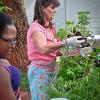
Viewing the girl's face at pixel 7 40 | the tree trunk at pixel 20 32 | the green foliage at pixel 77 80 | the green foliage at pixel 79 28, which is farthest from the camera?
the tree trunk at pixel 20 32

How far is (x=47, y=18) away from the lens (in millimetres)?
3932

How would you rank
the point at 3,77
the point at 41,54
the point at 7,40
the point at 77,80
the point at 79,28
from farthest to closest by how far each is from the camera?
the point at 79,28
the point at 41,54
the point at 77,80
the point at 7,40
the point at 3,77

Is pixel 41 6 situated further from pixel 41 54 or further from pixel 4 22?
pixel 4 22

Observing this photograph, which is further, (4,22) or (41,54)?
(41,54)

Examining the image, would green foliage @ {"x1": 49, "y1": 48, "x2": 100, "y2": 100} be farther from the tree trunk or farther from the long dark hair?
the tree trunk

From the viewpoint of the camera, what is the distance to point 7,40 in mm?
2322

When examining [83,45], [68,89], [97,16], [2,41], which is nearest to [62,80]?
[68,89]

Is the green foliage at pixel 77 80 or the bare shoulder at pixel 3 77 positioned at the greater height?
the bare shoulder at pixel 3 77

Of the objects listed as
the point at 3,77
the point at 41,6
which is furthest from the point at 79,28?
the point at 3,77

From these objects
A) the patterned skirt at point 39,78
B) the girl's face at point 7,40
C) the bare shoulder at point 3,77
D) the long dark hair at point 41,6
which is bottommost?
Result: the patterned skirt at point 39,78

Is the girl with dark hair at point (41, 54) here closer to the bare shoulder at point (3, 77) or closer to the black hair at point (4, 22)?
the black hair at point (4, 22)

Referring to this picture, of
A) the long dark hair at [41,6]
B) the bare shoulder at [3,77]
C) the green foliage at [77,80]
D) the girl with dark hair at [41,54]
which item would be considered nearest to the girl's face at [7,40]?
the bare shoulder at [3,77]

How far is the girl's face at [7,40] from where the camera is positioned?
7.57ft

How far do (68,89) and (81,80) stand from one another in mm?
138
